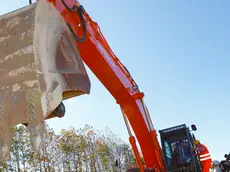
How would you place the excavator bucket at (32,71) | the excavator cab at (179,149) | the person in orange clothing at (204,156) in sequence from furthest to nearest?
the person in orange clothing at (204,156) < the excavator cab at (179,149) < the excavator bucket at (32,71)

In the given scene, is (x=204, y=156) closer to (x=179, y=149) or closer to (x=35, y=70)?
(x=179, y=149)

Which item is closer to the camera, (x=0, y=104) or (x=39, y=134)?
(x=39, y=134)

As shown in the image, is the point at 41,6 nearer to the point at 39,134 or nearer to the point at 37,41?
the point at 37,41

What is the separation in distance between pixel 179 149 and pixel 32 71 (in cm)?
576

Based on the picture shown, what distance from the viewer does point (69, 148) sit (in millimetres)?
35344

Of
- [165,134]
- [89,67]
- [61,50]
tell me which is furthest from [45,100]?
[165,134]

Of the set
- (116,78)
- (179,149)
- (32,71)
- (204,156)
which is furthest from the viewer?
(179,149)

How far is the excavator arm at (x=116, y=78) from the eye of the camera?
478 cm

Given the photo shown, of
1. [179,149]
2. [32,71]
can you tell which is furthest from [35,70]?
[179,149]

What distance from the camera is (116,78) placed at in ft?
20.4

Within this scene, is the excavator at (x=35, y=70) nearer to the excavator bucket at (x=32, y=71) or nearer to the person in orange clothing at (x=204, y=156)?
the excavator bucket at (x=32, y=71)

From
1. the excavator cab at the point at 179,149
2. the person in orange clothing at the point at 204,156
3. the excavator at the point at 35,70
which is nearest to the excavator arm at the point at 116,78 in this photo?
the excavator cab at the point at 179,149

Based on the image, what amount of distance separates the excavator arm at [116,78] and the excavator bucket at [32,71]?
175cm

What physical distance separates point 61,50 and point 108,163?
133 feet
